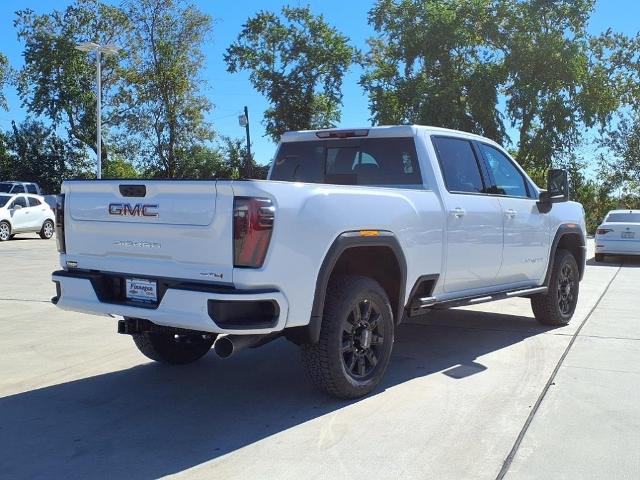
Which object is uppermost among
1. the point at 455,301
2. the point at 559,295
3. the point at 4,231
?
the point at 455,301

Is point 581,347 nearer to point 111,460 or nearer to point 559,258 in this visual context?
point 559,258

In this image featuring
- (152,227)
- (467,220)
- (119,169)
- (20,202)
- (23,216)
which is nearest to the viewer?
(152,227)

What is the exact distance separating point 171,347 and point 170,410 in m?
1.19

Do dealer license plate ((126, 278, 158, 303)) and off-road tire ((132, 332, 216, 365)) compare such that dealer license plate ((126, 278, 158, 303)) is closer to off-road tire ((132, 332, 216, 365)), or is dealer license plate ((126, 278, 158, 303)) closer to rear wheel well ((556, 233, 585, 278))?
off-road tire ((132, 332, 216, 365))

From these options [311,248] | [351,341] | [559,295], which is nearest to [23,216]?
[559,295]

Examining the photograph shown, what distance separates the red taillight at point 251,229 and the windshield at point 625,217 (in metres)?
16.0

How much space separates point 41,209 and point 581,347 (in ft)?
66.9

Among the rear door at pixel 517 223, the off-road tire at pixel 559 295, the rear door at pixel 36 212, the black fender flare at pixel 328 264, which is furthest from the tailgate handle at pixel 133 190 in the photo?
the rear door at pixel 36 212

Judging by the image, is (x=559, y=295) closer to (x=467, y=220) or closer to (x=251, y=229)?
(x=467, y=220)

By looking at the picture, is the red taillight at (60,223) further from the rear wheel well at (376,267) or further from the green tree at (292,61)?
the green tree at (292,61)

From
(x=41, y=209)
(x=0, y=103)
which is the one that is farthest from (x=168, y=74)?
(x=41, y=209)

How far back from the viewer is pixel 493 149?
22.9 feet

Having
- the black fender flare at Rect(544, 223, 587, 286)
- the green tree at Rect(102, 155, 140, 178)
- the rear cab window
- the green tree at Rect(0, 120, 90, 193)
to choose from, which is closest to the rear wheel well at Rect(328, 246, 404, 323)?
the rear cab window

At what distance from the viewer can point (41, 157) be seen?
136 ft
